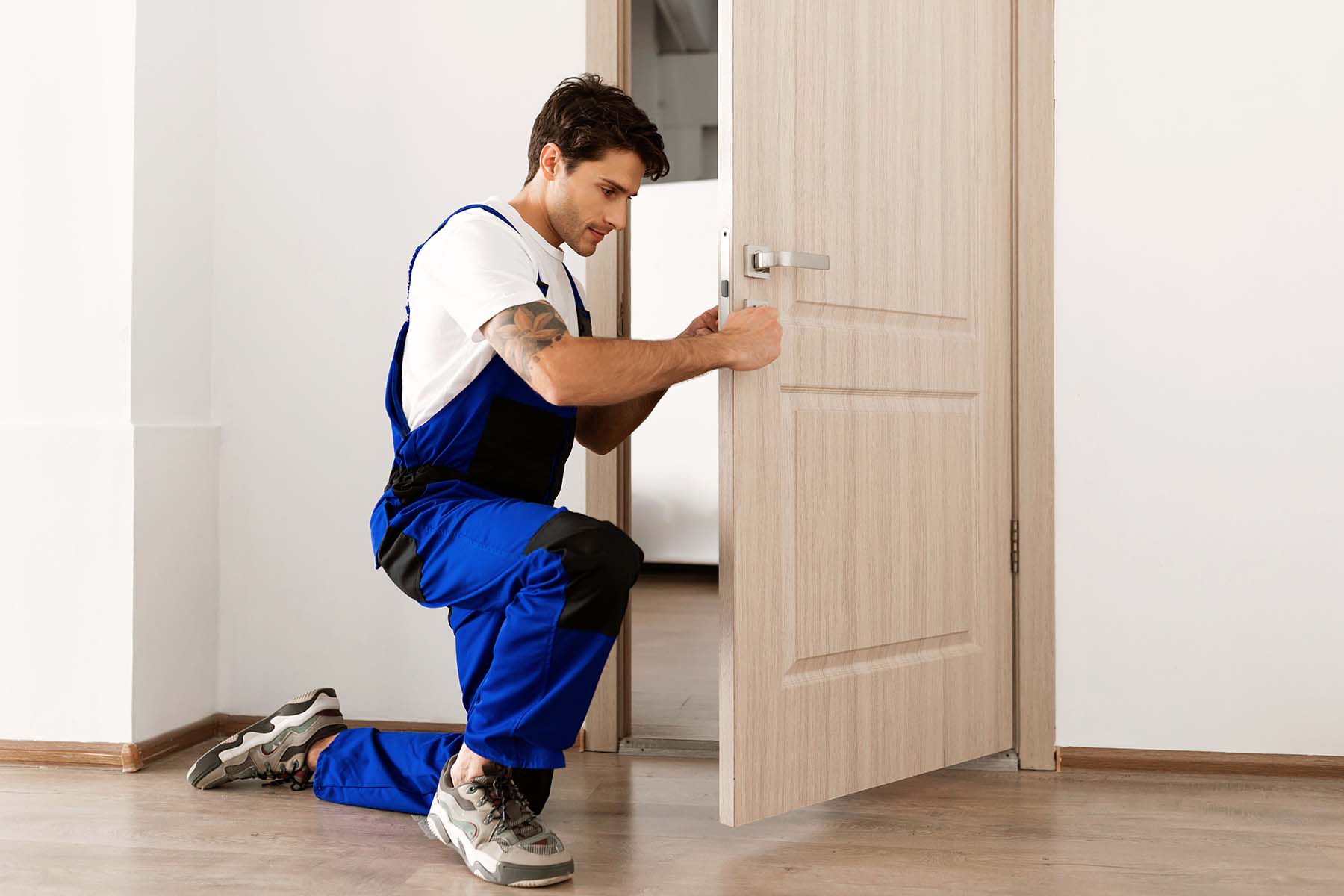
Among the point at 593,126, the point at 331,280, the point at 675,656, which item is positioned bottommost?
the point at 675,656

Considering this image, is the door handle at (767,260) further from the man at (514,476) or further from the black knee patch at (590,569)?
the black knee patch at (590,569)

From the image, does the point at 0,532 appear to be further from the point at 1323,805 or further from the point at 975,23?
the point at 1323,805

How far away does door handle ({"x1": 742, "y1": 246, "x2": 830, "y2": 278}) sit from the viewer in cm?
183

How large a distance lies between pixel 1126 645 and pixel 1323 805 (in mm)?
454

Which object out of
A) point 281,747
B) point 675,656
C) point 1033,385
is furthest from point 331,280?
point 675,656

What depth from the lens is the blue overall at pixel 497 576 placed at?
169 cm

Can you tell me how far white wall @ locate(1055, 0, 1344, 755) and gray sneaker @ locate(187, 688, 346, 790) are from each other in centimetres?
153

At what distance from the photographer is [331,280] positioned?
8.55ft

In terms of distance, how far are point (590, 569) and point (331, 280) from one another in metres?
1.29

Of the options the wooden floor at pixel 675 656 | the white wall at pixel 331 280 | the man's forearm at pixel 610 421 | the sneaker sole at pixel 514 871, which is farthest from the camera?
the wooden floor at pixel 675 656

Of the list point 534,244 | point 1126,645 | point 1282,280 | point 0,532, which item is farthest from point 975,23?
point 0,532

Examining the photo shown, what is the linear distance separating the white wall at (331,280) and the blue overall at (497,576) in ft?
1.74

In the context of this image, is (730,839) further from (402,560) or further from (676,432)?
(676,432)

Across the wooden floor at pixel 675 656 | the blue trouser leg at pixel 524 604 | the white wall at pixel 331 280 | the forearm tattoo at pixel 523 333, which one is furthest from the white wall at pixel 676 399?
the forearm tattoo at pixel 523 333
